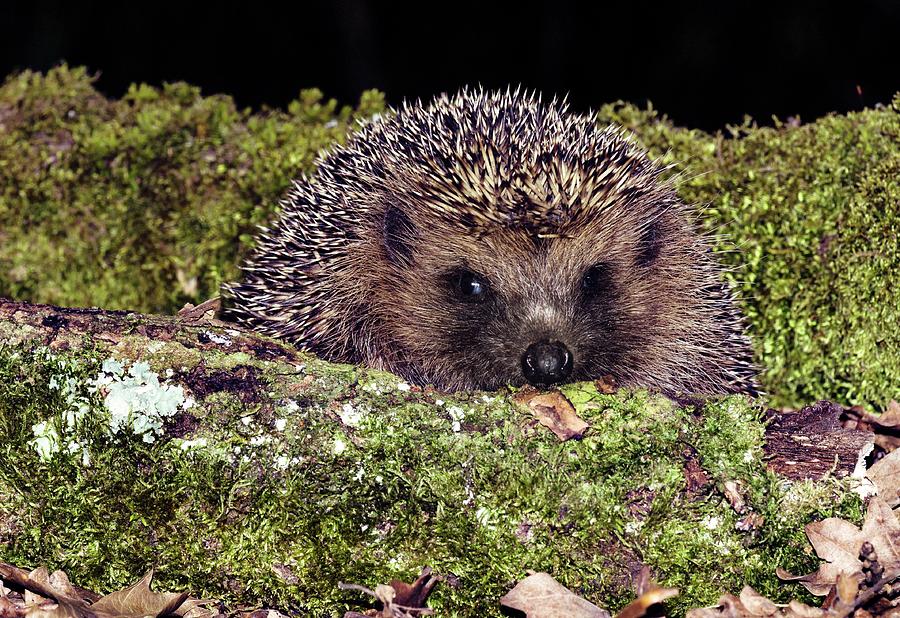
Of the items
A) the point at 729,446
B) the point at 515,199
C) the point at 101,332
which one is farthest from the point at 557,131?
the point at 101,332

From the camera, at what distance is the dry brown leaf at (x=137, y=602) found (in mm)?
3029

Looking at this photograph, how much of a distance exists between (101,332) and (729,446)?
2419 mm

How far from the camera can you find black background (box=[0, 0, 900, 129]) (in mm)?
11656

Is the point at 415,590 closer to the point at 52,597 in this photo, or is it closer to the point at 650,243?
the point at 52,597

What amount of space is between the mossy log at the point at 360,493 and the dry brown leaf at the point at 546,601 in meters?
0.07

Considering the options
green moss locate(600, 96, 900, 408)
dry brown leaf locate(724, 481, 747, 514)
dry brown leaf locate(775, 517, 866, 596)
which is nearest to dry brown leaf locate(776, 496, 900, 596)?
dry brown leaf locate(775, 517, 866, 596)

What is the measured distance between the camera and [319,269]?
458 centimetres

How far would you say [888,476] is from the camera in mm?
3371

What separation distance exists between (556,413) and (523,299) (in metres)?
0.88

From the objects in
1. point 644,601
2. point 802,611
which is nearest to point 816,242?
point 802,611

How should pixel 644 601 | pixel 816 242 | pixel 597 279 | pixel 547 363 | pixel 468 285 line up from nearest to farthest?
pixel 644 601 < pixel 547 363 < pixel 468 285 < pixel 597 279 < pixel 816 242

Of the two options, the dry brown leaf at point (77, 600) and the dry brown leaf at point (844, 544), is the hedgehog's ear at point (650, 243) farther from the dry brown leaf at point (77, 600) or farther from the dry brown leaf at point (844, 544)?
the dry brown leaf at point (77, 600)

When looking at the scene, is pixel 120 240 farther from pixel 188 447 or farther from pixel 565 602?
pixel 565 602

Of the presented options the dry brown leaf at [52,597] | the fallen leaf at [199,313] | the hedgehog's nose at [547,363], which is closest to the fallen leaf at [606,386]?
the hedgehog's nose at [547,363]
